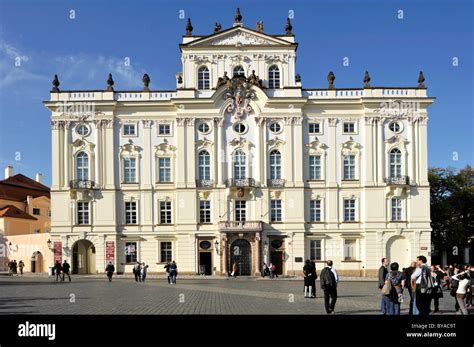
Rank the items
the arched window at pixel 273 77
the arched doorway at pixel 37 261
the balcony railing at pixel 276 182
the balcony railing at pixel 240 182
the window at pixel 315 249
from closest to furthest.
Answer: the balcony railing at pixel 240 182 → the balcony railing at pixel 276 182 → the window at pixel 315 249 → the arched window at pixel 273 77 → the arched doorway at pixel 37 261

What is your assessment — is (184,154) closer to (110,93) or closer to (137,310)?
(110,93)

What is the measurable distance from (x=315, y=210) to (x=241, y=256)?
7914mm

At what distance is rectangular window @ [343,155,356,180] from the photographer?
53.0m

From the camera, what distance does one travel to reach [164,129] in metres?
53.2

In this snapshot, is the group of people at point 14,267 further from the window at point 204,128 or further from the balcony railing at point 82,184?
the window at point 204,128

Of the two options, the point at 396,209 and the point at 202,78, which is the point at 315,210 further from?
the point at 202,78

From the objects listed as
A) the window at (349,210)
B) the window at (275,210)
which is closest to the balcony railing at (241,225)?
the window at (275,210)

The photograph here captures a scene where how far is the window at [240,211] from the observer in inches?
2063

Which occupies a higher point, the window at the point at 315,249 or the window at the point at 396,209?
the window at the point at 396,209

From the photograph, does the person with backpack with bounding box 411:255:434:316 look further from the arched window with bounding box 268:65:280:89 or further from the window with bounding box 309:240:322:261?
the arched window with bounding box 268:65:280:89

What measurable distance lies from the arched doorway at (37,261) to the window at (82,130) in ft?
49.9

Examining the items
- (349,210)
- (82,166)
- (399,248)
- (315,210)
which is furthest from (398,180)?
(82,166)

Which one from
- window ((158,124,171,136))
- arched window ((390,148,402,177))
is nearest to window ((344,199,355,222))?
arched window ((390,148,402,177))
